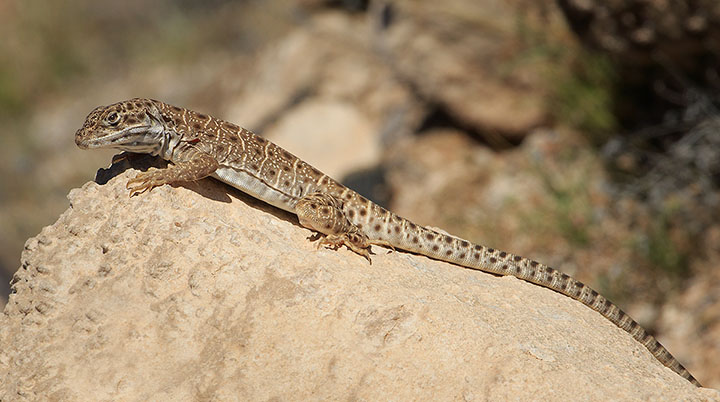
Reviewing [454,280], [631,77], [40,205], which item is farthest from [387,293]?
[40,205]

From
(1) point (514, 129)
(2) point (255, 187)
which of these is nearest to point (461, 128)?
(1) point (514, 129)

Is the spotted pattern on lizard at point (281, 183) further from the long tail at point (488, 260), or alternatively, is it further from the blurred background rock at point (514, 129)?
the blurred background rock at point (514, 129)

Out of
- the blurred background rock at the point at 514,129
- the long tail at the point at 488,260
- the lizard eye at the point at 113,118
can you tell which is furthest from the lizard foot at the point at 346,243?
the blurred background rock at the point at 514,129

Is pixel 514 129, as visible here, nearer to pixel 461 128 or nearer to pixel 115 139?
pixel 461 128

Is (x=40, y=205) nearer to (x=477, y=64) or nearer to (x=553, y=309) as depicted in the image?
(x=477, y=64)

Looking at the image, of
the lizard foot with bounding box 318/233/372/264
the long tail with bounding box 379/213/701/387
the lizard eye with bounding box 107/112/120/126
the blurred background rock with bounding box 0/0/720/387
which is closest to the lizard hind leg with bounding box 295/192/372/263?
the lizard foot with bounding box 318/233/372/264

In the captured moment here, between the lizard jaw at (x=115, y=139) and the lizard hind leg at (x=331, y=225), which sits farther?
the lizard hind leg at (x=331, y=225)
